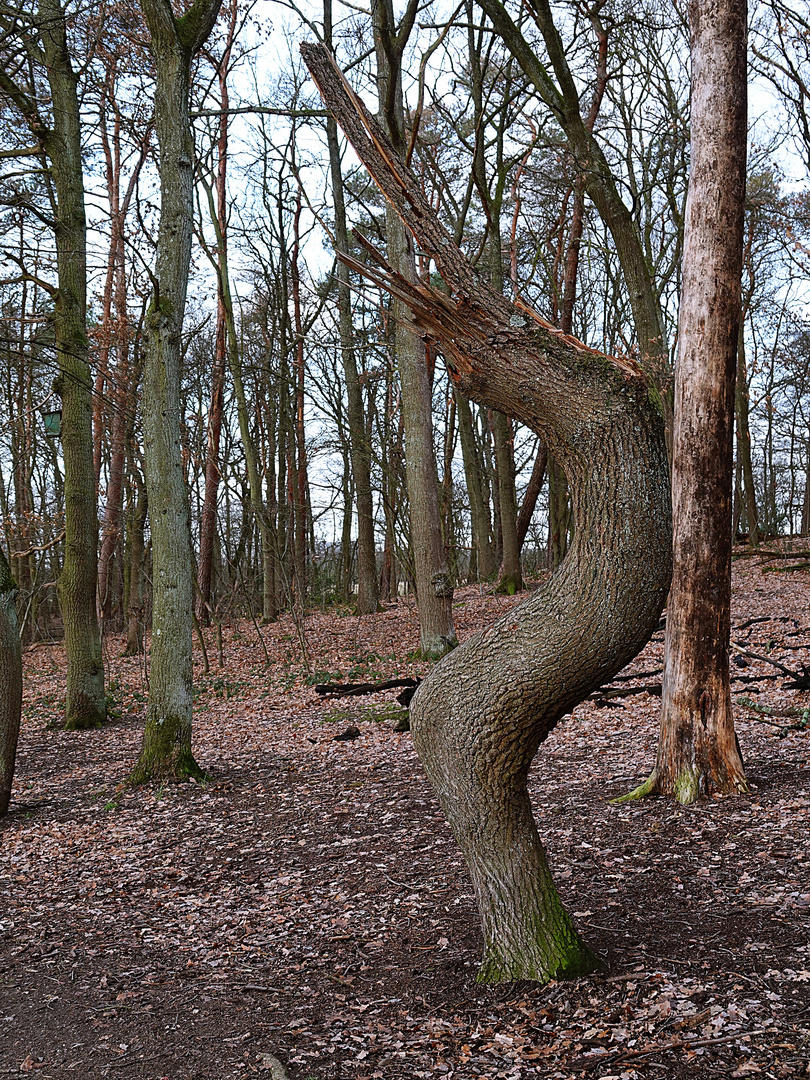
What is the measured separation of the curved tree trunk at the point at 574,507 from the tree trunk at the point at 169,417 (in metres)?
4.66

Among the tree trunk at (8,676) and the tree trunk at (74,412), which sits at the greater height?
the tree trunk at (74,412)

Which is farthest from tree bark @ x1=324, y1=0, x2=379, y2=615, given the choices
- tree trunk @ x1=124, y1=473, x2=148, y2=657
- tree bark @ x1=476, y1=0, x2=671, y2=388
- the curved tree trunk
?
the curved tree trunk

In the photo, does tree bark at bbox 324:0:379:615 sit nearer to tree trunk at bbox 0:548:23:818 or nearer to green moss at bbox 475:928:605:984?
tree trunk at bbox 0:548:23:818

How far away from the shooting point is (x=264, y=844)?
5.64 m

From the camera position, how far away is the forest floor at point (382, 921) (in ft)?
9.37

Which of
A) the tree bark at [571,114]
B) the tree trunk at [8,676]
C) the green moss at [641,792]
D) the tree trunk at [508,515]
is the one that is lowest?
the green moss at [641,792]

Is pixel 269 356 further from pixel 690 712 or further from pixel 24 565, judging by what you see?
pixel 690 712

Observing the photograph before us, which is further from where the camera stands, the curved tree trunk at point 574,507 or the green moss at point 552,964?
the green moss at point 552,964

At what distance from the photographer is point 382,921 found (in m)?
4.15

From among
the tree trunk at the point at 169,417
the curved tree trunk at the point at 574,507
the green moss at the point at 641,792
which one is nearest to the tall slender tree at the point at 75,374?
the tree trunk at the point at 169,417

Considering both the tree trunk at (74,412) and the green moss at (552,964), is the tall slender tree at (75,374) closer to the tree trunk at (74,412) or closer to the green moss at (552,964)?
the tree trunk at (74,412)

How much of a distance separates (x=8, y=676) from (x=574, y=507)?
5.16 meters

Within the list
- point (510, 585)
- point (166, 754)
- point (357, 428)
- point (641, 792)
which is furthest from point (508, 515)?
point (641, 792)

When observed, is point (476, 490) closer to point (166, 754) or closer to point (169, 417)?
point (169, 417)
